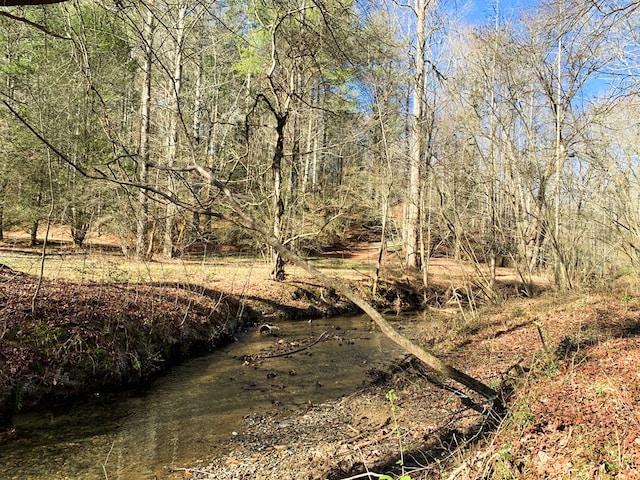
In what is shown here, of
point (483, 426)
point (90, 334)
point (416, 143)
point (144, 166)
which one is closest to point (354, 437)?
point (483, 426)

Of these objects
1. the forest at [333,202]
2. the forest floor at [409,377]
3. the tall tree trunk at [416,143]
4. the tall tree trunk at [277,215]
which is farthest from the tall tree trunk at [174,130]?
the tall tree trunk at [416,143]

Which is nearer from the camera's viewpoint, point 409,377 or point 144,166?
point 409,377

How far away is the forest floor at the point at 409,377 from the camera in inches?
155

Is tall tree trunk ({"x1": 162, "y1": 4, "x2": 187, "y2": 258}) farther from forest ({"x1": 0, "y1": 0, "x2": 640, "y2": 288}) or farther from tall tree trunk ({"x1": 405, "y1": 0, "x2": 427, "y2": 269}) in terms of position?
tall tree trunk ({"x1": 405, "y1": 0, "x2": 427, "y2": 269})

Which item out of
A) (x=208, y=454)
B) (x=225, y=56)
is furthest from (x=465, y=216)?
(x=225, y=56)

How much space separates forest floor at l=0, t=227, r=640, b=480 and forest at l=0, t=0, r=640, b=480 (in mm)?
50

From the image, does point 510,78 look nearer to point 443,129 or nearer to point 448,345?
point 443,129

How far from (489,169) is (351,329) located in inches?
233

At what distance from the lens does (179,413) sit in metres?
6.84

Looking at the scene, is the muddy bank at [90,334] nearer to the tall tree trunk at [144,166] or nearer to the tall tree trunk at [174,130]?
the tall tree trunk at [144,166]

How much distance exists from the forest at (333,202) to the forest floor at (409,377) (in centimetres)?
5

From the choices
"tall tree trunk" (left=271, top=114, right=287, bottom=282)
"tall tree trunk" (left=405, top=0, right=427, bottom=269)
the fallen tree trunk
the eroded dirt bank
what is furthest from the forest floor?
"tall tree trunk" (left=405, top=0, right=427, bottom=269)

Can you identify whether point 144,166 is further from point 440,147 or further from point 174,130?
point 440,147

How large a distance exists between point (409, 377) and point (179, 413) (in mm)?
3858
